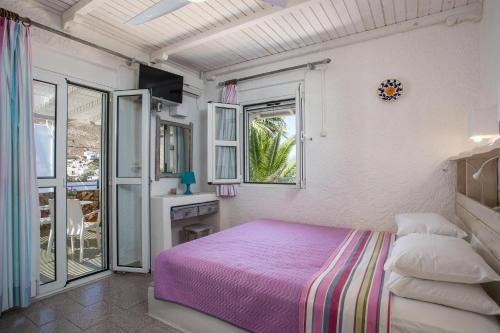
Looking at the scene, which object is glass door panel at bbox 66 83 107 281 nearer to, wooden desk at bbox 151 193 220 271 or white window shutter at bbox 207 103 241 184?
wooden desk at bbox 151 193 220 271

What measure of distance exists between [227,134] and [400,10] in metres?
2.34

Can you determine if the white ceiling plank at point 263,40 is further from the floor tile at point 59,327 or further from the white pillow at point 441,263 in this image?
the floor tile at point 59,327

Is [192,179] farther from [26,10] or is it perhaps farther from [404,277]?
[404,277]

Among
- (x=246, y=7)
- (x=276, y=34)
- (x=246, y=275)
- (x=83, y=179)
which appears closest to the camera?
(x=246, y=275)

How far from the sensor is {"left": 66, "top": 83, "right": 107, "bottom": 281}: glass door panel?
3.48m

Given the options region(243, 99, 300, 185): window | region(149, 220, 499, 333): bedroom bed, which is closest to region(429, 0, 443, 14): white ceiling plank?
region(149, 220, 499, 333): bedroom bed

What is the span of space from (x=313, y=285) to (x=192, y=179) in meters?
2.50

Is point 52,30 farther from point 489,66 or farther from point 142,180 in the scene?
point 489,66

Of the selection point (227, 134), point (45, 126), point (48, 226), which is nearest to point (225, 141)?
point (227, 134)

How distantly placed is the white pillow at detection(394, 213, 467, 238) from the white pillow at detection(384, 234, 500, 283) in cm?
58

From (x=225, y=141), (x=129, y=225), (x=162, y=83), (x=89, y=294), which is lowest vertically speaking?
(x=89, y=294)

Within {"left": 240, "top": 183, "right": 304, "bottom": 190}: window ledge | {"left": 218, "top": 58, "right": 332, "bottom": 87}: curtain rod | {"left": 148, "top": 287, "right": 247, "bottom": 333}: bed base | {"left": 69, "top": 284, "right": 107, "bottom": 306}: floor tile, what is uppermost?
{"left": 218, "top": 58, "right": 332, "bottom": 87}: curtain rod

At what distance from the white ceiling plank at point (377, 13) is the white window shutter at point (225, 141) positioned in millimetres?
1873

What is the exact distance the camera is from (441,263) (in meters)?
1.25
